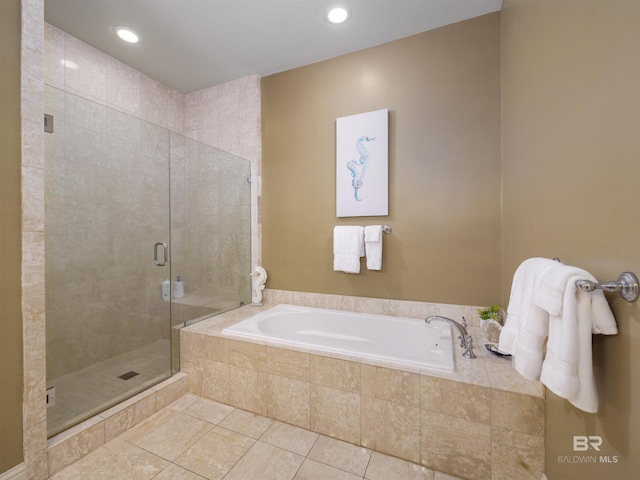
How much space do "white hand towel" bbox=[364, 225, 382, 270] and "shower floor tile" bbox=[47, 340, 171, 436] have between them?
5.50ft

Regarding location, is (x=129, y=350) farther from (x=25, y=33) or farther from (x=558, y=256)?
(x=558, y=256)

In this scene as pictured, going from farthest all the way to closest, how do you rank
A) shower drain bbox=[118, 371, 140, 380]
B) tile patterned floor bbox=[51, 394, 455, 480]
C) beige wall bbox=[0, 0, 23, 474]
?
shower drain bbox=[118, 371, 140, 380] < tile patterned floor bbox=[51, 394, 455, 480] < beige wall bbox=[0, 0, 23, 474]

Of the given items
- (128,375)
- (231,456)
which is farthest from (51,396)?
(231,456)

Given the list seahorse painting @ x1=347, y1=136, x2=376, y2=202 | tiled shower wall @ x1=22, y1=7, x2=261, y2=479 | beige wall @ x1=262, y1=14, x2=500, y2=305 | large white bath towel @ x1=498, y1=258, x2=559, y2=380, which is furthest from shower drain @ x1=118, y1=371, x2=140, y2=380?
large white bath towel @ x1=498, y1=258, x2=559, y2=380

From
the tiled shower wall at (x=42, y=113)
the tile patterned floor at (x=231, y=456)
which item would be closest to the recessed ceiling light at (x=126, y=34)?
the tiled shower wall at (x=42, y=113)

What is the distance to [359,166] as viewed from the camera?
2299 mm

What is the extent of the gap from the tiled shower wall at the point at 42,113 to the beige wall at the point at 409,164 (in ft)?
0.97

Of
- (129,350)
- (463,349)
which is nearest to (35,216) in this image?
(129,350)

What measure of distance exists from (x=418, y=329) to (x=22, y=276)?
2.23 metres

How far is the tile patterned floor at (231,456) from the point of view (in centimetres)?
133

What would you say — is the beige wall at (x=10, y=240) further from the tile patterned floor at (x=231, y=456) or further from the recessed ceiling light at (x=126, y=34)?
the recessed ceiling light at (x=126, y=34)

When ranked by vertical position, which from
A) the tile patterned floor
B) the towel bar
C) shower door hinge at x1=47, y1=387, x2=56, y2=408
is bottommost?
the tile patterned floor

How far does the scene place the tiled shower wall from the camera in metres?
1.24

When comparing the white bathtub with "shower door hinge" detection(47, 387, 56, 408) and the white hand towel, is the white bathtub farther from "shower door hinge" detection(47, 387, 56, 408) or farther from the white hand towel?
"shower door hinge" detection(47, 387, 56, 408)
